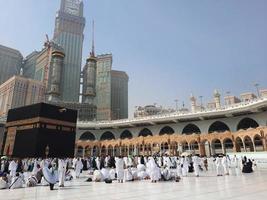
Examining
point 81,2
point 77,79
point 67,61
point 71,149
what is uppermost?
point 81,2

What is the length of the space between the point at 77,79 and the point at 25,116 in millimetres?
69996

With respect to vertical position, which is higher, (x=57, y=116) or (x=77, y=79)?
(x=77, y=79)

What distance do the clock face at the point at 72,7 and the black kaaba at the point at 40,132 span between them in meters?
89.0

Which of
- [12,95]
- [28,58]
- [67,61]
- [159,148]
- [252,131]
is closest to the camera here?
[252,131]

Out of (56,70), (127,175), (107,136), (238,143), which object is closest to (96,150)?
(107,136)

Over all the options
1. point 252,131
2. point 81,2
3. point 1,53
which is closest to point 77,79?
point 1,53

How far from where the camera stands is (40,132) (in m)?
24.9

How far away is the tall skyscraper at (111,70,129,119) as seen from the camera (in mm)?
96188

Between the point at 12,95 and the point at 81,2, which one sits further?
the point at 81,2

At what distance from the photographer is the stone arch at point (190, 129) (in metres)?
35.2

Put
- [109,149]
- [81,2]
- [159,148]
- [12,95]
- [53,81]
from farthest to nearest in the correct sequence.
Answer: [81,2]
[53,81]
[12,95]
[109,149]
[159,148]

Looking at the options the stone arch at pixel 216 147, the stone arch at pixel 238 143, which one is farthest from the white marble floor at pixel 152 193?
the stone arch at pixel 216 147

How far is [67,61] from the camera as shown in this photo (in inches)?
3728

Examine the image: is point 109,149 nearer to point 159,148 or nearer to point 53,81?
point 159,148
